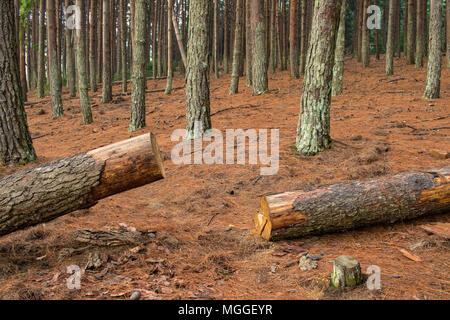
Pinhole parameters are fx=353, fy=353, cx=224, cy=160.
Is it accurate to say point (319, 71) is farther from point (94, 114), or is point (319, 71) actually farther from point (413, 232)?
point (94, 114)

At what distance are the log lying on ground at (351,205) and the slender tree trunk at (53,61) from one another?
1090 centimetres

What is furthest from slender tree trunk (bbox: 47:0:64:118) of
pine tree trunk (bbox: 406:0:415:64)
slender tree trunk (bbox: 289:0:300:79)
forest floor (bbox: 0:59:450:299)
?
pine tree trunk (bbox: 406:0:415:64)

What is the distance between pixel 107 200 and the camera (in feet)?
16.7

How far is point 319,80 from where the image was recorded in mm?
5930

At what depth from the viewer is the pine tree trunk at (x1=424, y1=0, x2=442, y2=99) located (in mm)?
9109

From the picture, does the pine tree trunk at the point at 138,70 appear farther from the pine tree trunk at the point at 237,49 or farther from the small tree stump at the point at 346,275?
the small tree stump at the point at 346,275

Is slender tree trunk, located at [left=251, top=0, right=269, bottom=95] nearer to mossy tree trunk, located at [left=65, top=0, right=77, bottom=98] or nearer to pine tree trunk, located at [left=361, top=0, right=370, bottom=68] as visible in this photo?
pine tree trunk, located at [left=361, top=0, right=370, bottom=68]

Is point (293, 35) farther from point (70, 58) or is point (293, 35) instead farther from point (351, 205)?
point (351, 205)

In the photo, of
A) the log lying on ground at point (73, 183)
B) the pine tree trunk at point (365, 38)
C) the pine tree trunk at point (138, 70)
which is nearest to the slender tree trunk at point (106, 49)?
the pine tree trunk at point (138, 70)

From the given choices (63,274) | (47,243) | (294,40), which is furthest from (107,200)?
(294,40)

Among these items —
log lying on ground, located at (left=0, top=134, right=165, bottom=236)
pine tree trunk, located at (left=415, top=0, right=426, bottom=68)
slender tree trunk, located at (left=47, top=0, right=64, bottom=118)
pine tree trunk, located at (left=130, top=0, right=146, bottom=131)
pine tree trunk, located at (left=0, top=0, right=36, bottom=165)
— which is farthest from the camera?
pine tree trunk, located at (left=415, top=0, right=426, bottom=68)

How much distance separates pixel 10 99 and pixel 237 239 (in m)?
4.58

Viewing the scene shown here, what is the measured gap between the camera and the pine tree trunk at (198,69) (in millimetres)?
7180

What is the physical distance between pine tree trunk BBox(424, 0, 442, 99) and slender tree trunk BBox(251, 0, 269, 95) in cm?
505
